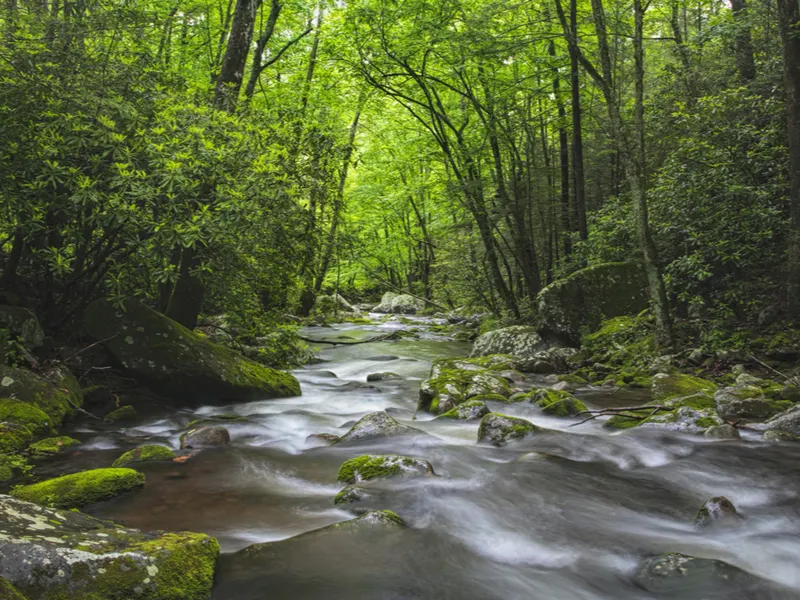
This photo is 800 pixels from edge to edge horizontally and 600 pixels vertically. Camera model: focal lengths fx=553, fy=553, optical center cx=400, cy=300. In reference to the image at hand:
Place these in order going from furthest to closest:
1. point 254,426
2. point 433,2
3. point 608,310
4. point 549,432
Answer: point 433,2 < point 608,310 < point 254,426 < point 549,432

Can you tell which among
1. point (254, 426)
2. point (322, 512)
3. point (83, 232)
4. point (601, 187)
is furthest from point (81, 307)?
point (601, 187)

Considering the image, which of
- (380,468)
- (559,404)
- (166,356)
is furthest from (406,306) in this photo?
(380,468)

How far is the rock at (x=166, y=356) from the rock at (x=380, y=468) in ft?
12.0

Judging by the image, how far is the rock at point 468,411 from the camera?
7.79 m

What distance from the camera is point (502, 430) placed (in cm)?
670

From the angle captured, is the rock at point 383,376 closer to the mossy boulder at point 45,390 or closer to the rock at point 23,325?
the mossy boulder at point 45,390

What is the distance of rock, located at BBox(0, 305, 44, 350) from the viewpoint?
6793mm

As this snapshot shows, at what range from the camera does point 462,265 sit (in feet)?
68.0

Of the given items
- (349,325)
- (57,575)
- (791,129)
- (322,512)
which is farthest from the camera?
(349,325)

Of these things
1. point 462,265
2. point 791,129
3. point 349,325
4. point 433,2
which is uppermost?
point 433,2

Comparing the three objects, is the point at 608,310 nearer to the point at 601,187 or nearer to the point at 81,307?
the point at 601,187

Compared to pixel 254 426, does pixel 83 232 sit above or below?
above

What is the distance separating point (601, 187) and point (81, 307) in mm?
17335

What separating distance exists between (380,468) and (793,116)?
28.6 ft
